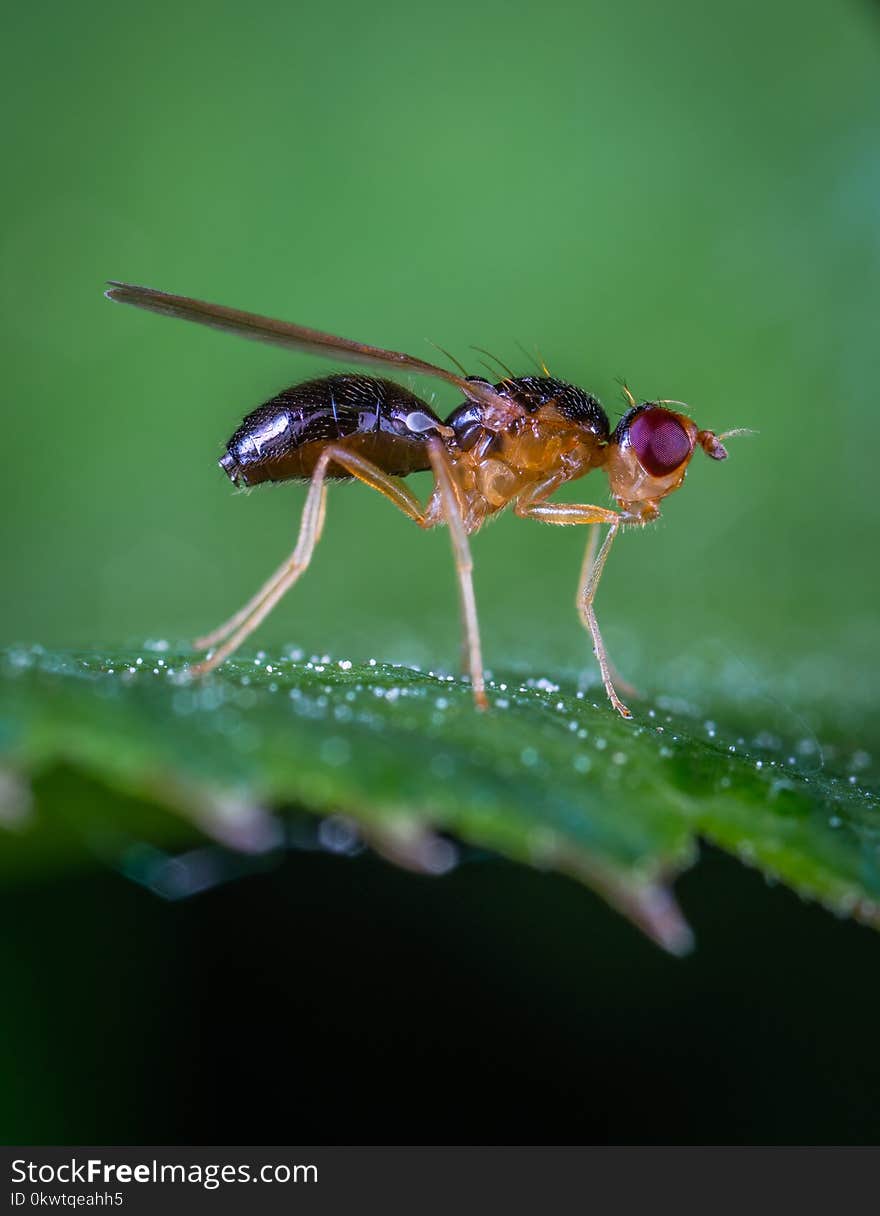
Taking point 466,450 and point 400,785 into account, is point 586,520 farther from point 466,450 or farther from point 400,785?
point 400,785

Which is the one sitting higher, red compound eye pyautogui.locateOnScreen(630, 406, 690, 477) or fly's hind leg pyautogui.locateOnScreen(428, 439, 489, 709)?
red compound eye pyautogui.locateOnScreen(630, 406, 690, 477)

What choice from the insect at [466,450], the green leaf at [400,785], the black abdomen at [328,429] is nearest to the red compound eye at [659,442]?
the insect at [466,450]

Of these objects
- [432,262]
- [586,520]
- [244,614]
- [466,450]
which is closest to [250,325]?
[244,614]

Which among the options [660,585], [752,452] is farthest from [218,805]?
[752,452]

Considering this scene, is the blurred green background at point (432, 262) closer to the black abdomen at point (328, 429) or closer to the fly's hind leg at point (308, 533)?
the black abdomen at point (328, 429)

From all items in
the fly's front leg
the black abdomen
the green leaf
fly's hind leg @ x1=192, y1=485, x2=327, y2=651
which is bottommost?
the green leaf

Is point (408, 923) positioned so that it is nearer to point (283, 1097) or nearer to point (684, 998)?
point (283, 1097)

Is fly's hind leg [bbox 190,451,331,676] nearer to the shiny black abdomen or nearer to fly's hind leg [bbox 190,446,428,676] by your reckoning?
fly's hind leg [bbox 190,446,428,676]

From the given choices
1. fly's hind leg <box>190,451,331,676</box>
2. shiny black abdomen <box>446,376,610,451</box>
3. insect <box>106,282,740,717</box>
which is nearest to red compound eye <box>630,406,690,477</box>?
insect <box>106,282,740,717</box>
